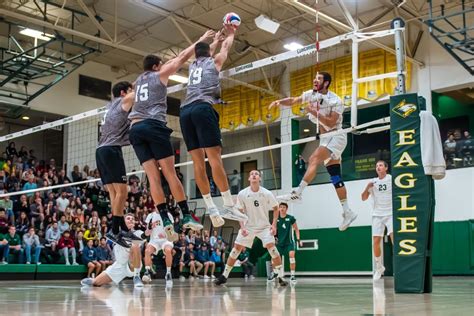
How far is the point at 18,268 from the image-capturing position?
15938 millimetres

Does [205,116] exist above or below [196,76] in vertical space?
below

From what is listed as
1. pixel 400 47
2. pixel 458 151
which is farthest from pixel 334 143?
pixel 458 151

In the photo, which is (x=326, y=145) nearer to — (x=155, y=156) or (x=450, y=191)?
(x=155, y=156)

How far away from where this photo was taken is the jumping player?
23.4ft

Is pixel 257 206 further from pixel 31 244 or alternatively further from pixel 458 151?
pixel 458 151

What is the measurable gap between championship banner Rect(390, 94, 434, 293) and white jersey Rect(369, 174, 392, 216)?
17.2 feet

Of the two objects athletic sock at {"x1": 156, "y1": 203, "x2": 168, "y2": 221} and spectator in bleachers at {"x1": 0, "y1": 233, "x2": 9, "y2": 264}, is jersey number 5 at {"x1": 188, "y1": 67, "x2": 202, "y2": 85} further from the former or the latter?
spectator in bleachers at {"x1": 0, "y1": 233, "x2": 9, "y2": 264}

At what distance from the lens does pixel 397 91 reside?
8.15 metres

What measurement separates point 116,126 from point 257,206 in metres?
3.70

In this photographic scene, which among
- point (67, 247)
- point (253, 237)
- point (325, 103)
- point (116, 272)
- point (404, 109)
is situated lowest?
point (116, 272)

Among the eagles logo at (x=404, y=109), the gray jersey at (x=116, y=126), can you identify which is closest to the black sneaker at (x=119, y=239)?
the gray jersey at (x=116, y=126)

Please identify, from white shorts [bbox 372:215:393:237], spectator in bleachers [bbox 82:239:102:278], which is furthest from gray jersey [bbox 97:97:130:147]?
spectator in bleachers [bbox 82:239:102:278]

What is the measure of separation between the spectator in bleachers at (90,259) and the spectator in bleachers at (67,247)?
1.03 feet

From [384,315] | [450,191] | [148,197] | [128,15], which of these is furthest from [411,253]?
[128,15]
